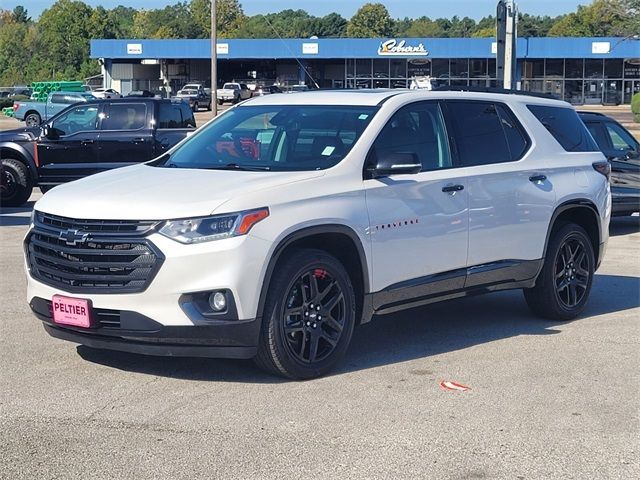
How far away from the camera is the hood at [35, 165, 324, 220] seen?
612cm

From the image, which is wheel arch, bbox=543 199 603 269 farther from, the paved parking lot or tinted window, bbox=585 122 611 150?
tinted window, bbox=585 122 611 150

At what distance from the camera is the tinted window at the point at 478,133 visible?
7788mm

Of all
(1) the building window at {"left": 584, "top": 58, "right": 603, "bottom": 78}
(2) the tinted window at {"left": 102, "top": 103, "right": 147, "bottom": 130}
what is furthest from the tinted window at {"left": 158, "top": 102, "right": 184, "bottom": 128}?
(1) the building window at {"left": 584, "top": 58, "right": 603, "bottom": 78}

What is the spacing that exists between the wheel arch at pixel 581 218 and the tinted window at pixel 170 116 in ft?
33.3

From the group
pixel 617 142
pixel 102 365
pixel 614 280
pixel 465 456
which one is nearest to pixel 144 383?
pixel 102 365

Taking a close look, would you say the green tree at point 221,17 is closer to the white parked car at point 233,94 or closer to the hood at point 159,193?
the white parked car at point 233,94

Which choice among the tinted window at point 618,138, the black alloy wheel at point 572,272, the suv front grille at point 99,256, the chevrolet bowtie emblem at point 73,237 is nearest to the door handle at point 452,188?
the black alloy wheel at point 572,272

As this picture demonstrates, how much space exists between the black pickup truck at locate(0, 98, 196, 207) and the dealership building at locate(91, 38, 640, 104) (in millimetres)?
54040

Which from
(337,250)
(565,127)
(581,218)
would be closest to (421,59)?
(565,127)

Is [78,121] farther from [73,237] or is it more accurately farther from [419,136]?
[73,237]

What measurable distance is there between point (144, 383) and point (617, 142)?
1091cm

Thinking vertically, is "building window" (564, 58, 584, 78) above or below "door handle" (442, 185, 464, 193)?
above

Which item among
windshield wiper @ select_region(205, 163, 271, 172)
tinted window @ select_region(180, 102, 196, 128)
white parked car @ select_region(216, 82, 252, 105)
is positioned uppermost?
white parked car @ select_region(216, 82, 252, 105)

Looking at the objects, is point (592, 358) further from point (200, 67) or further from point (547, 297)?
point (200, 67)
